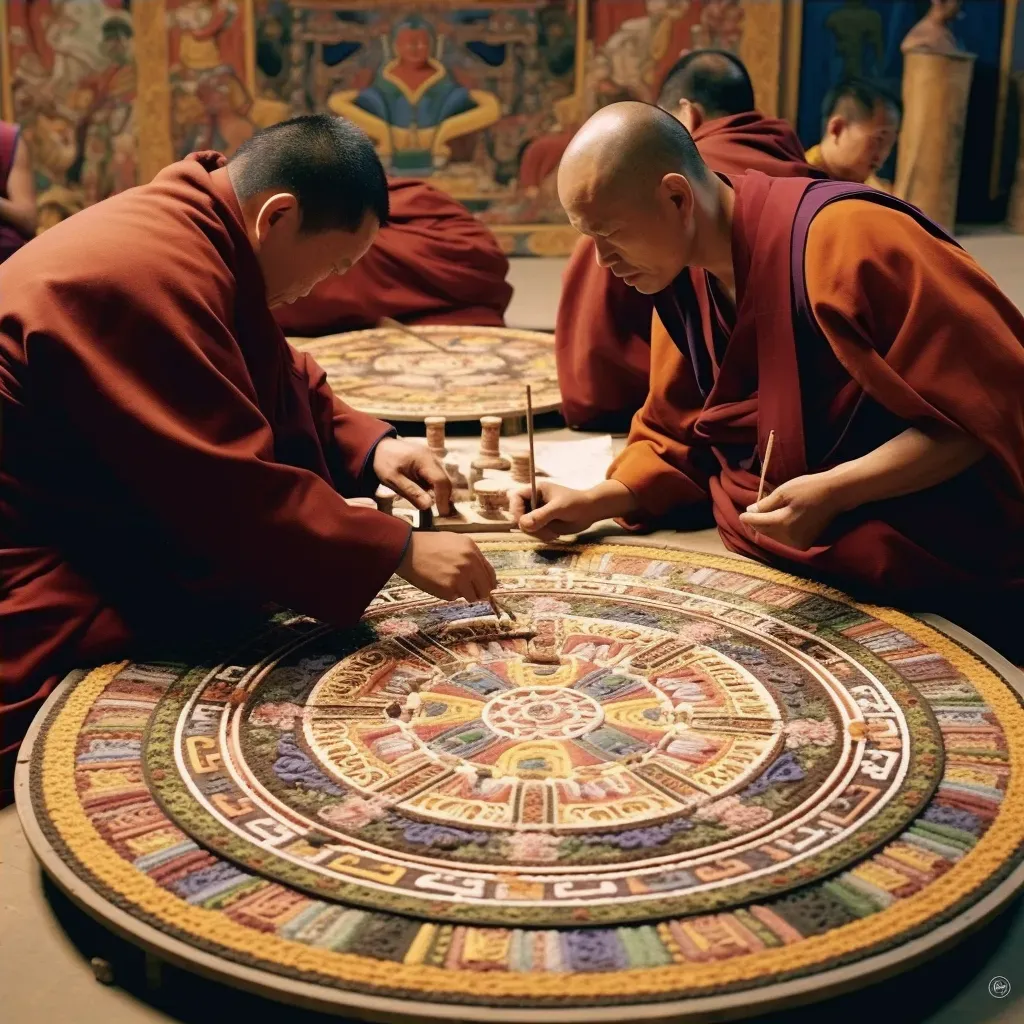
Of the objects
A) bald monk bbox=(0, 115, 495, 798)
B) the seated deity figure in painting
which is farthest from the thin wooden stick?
the seated deity figure in painting

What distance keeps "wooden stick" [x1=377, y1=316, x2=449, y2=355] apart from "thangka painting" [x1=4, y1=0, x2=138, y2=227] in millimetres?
5549

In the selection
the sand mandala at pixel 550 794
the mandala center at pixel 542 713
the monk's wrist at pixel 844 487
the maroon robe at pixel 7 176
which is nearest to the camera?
the sand mandala at pixel 550 794

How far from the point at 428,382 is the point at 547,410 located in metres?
0.64

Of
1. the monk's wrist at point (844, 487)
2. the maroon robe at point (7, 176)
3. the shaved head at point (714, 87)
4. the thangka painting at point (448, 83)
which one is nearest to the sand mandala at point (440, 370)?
the shaved head at point (714, 87)

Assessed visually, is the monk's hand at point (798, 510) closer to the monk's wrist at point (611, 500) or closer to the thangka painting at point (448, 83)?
the monk's wrist at point (611, 500)

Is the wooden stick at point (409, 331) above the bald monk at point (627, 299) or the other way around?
the other way around

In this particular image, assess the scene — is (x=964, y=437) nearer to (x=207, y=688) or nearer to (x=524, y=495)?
(x=524, y=495)

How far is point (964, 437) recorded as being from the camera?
3.57 m

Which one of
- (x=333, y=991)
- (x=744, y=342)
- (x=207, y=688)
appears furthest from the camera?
(x=744, y=342)

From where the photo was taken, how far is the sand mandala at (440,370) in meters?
5.98

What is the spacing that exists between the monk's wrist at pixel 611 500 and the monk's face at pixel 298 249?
1155mm

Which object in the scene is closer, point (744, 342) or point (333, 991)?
point (333, 991)

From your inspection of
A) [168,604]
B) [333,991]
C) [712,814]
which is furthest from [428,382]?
[333,991]

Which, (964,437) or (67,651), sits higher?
(964,437)
